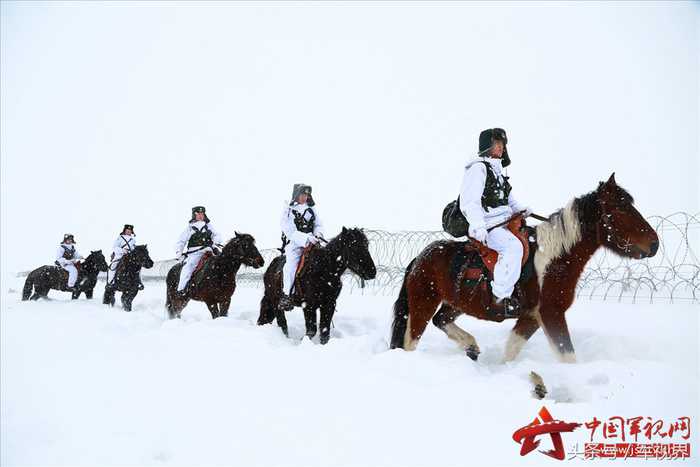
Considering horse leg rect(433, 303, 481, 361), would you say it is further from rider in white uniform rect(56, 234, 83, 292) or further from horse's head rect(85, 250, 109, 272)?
rider in white uniform rect(56, 234, 83, 292)

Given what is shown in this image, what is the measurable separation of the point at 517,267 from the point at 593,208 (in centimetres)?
107

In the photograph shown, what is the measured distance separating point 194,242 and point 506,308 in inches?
316

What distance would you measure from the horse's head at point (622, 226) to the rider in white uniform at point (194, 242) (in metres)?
8.30

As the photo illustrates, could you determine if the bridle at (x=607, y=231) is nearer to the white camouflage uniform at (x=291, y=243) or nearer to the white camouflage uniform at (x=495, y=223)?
the white camouflage uniform at (x=495, y=223)

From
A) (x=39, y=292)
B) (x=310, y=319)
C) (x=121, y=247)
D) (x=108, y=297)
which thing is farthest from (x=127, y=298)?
(x=310, y=319)

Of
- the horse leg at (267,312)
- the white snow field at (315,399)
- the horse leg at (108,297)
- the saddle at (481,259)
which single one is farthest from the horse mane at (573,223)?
the horse leg at (108,297)

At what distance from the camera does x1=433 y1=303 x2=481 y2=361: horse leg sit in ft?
17.9

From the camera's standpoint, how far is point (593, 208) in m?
4.77

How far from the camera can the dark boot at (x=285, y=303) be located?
301 inches

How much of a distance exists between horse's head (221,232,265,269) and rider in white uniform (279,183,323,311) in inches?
57.3

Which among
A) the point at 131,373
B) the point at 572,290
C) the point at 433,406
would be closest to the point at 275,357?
the point at 131,373

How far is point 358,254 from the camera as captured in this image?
717cm

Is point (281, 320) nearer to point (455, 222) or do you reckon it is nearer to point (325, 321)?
point (325, 321)

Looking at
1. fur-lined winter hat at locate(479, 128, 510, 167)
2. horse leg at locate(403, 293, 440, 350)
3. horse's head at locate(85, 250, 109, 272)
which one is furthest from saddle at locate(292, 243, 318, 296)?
horse's head at locate(85, 250, 109, 272)
